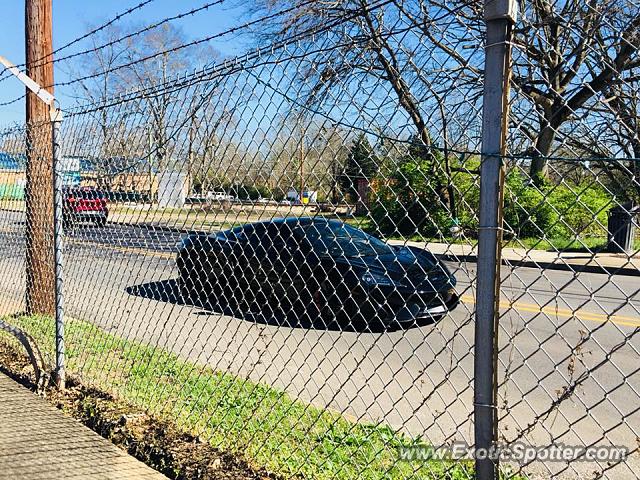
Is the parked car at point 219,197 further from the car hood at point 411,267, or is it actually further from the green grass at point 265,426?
the green grass at point 265,426

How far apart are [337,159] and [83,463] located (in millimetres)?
2205

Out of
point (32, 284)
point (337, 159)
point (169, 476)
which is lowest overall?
point (169, 476)

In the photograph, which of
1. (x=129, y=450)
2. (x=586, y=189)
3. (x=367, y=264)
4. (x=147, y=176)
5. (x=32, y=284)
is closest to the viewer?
(x=586, y=189)

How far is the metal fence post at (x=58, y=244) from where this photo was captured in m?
4.43

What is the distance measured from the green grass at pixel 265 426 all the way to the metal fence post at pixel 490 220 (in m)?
0.48

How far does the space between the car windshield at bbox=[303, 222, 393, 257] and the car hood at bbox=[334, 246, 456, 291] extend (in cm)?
5

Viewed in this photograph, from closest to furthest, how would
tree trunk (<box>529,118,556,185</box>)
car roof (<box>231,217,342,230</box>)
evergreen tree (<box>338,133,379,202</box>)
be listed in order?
tree trunk (<box>529,118,556,185</box>)
evergreen tree (<box>338,133,379,202</box>)
car roof (<box>231,217,342,230</box>)

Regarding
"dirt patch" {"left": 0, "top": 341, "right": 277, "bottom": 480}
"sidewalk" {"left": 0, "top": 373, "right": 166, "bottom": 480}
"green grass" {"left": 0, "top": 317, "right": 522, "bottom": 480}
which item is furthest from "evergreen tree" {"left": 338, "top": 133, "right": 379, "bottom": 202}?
"sidewalk" {"left": 0, "top": 373, "right": 166, "bottom": 480}

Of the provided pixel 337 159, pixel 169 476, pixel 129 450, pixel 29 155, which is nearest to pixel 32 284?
pixel 29 155

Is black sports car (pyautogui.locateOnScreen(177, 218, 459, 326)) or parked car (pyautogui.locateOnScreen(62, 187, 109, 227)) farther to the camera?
parked car (pyautogui.locateOnScreen(62, 187, 109, 227))

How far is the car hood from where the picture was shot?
287 centimetres

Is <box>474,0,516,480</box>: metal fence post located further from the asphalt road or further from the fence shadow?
the fence shadow

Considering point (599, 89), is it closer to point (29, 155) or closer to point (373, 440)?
point (373, 440)

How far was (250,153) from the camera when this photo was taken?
10.7 ft
